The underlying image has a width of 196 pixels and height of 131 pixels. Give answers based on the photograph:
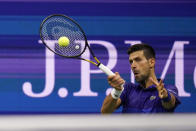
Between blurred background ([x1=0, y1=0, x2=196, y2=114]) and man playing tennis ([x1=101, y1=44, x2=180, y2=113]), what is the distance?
511mm

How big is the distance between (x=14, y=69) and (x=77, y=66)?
496mm

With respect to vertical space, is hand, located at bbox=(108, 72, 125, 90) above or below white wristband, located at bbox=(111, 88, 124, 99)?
above

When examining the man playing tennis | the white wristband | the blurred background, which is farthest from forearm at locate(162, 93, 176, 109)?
the blurred background

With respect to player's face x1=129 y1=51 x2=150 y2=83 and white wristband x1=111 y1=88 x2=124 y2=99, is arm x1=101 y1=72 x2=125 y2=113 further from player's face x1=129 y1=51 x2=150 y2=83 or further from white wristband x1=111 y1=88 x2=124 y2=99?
player's face x1=129 y1=51 x2=150 y2=83

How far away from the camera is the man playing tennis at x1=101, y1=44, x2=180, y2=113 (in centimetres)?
282

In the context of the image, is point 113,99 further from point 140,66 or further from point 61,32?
point 61,32

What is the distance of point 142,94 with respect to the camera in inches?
119

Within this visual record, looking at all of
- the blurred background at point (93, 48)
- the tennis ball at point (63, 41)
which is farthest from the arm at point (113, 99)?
the blurred background at point (93, 48)

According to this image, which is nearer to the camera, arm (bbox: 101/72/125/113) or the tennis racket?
arm (bbox: 101/72/125/113)

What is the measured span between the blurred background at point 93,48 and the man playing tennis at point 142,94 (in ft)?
1.68

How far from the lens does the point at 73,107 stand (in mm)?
3625

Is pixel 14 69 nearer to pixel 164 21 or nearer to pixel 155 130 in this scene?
pixel 164 21

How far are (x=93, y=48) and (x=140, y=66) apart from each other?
62 centimetres
